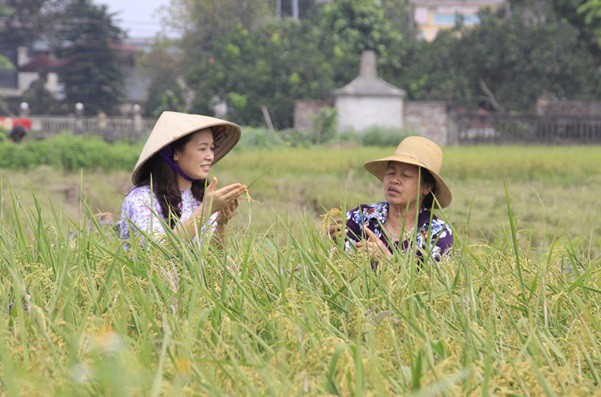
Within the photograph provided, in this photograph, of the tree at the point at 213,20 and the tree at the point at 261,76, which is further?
the tree at the point at 213,20

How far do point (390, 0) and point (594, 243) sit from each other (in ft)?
121

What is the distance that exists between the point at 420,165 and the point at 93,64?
29841 mm

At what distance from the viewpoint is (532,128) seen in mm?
18828

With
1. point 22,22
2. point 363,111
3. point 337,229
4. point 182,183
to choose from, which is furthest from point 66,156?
point 22,22

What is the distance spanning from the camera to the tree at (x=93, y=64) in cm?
3133

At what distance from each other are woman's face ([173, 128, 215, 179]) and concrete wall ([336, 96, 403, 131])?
51.5 feet

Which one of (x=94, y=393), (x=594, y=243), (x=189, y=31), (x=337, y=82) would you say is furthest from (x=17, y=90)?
(x=94, y=393)

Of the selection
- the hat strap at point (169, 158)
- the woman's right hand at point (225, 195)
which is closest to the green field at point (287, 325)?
the woman's right hand at point (225, 195)

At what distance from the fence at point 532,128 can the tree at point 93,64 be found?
631 inches

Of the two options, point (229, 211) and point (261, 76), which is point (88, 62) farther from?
point (229, 211)

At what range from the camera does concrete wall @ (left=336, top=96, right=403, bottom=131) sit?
18766 mm

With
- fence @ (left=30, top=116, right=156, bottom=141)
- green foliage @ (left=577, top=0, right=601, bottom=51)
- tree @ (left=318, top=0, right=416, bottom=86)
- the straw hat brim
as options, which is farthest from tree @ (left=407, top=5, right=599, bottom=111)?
the straw hat brim

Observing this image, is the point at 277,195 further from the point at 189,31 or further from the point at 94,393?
the point at 189,31

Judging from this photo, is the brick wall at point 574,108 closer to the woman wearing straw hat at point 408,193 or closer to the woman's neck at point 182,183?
the woman wearing straw hat at point 408,193
